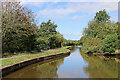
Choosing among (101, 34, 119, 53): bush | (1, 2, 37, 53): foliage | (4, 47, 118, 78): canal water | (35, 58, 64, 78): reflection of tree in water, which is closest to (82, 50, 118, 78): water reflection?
(4, 47, 118, 78): canal water

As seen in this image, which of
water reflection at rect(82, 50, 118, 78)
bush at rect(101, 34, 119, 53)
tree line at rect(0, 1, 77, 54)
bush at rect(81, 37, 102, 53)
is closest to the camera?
water reflection at rect(82, 50, 118, 78)

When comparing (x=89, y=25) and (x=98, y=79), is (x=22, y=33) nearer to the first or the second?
(x=98, y=79)

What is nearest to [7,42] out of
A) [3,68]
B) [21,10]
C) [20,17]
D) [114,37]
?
[20,17]

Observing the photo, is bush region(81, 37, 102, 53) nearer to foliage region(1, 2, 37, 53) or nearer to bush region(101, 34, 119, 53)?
bush region(101, 34, 119, 53)

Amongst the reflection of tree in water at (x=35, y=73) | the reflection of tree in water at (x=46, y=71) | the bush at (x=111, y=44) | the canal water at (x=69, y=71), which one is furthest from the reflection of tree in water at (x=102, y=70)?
the bush at (x=111, y=44)

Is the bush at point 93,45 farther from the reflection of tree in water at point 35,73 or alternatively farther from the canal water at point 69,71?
the reflection of tree in water at point 35,73

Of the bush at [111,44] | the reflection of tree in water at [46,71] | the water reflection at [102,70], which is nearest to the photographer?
the water reflection at [102,70]

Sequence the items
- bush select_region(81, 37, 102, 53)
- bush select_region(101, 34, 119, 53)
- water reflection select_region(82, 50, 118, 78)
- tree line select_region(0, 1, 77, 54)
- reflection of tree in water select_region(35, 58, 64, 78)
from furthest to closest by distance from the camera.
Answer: bush select_region(81, 37, 102, 53)
bush select_region(101, 34, 119, 53)
tree line select_region(0, 1, 77, 54)
reflection of tree in water select_region(35, 58, 64, 78)
water reflection select_region(82, 50, 118, 78)

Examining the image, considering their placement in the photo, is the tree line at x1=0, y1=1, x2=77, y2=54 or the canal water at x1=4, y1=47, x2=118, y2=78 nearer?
the canal water at x1=4, y1=47, x2=118, y2=78

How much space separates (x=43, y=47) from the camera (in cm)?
2681

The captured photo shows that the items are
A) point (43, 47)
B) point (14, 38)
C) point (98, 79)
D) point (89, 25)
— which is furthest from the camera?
point (89, 25)

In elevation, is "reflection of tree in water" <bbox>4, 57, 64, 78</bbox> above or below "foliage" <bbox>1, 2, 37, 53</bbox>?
below

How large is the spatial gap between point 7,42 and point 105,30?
20.7m

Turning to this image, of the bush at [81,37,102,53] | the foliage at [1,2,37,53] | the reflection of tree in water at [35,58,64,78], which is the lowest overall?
the reflection of tree in water at [35,58,64,78]
